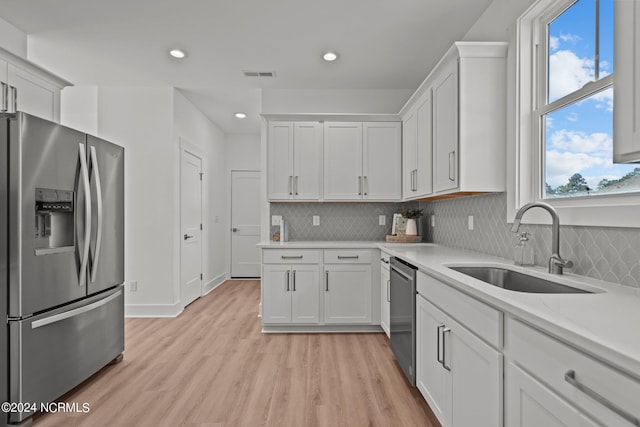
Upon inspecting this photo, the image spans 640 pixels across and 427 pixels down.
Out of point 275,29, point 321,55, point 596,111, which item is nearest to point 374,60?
point 321,55

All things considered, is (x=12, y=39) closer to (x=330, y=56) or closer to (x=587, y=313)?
(x=330, y=56)

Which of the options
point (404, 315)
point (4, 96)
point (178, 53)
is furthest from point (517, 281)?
point (4, 96)

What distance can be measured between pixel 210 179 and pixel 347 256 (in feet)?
10.3

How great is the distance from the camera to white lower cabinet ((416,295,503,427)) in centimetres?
129

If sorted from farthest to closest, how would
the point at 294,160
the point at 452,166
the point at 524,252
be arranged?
1. the point at 294,160
2. the point at 452,166
3. the point at 524,252

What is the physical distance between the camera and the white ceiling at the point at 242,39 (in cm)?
258

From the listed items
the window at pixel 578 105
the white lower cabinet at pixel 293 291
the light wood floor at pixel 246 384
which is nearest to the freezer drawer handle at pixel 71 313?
the light wood floor at pixel 246 384

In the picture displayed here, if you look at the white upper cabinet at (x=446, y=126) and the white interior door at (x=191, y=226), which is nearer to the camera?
the white upper cabinet at (x=446, y=126)

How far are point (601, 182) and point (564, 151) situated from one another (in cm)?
34

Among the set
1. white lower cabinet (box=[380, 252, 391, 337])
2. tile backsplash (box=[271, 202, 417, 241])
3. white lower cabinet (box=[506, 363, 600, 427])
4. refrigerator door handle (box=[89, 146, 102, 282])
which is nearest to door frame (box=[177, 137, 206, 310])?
tile backsplash (box=[271, 202, 417, 241])

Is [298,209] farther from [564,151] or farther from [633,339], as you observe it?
[633,339]

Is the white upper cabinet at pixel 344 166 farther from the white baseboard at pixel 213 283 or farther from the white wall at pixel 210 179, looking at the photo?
the white baseboard at pixel 213 283

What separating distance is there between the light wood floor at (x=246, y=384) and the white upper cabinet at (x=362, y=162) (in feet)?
5.05

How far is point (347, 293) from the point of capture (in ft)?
11.8
